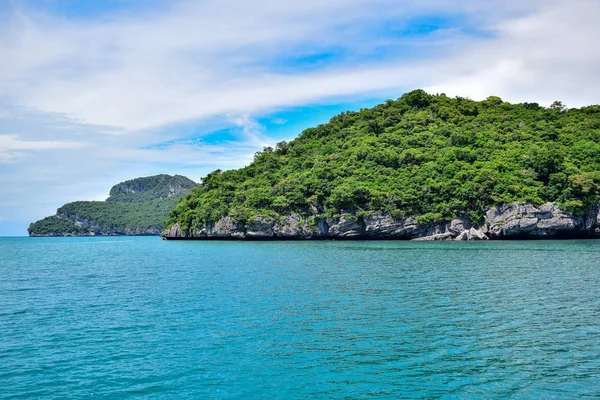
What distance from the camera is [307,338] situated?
16.6 m

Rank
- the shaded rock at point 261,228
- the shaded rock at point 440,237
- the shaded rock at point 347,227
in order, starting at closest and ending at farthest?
the shaded rock at point 440,237
the shaded rock at point 347,227
the shaded rock at point 261,228

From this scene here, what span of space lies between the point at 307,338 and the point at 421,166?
86577 millimetres

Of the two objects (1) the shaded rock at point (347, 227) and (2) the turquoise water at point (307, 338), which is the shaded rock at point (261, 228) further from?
(2) the turquoise water at point (307, 338)

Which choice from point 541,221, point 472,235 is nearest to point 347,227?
point 472,235

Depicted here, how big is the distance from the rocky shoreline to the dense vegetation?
1.72 m

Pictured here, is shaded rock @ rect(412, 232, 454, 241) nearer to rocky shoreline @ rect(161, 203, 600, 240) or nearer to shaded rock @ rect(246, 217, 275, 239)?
rocky shoreline @ rect(161, 203, 600, 240)

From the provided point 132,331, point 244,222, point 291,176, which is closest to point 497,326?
point 132,331

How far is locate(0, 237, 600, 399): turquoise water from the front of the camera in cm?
1223

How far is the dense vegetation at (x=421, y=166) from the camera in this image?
3182 inches

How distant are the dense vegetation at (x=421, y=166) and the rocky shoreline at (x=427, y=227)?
67.8 inches

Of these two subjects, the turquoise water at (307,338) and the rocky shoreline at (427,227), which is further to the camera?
the rocky shoreline at (427,227)

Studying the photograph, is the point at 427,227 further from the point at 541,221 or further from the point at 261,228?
the point at 261,228

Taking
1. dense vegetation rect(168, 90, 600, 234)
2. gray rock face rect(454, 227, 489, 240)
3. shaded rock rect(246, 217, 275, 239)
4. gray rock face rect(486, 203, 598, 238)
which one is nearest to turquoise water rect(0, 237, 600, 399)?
gray rock face rect(486, 203, 598, 238)

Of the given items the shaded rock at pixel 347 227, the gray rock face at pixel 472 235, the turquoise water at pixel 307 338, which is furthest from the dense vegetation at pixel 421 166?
the turquoise water at pixel 307 338
